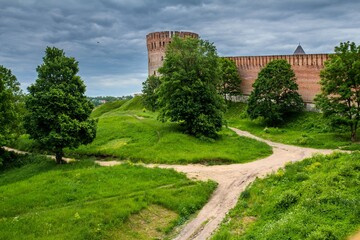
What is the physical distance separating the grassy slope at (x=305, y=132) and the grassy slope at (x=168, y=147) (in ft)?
13.0

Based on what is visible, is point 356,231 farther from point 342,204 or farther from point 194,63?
point 194,63

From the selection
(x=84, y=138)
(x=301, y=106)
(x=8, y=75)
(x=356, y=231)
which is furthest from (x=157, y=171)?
(x=301, y=106)

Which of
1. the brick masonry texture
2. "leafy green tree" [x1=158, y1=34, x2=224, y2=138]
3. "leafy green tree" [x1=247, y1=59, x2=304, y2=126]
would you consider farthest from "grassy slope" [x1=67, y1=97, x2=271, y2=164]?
the brick masonry texture

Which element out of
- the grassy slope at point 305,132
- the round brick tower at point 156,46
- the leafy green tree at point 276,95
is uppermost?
the round brick tower at point 156,46

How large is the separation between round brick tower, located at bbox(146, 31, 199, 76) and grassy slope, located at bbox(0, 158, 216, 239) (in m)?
50.4

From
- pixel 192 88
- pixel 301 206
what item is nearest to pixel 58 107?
pixel 192 88

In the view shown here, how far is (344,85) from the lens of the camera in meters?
31.8

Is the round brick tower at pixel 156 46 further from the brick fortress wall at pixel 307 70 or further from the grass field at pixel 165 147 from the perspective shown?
the grass field at pixel 165 147

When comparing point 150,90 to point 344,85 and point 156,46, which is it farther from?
point 344,85

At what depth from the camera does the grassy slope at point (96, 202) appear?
50.5 feet

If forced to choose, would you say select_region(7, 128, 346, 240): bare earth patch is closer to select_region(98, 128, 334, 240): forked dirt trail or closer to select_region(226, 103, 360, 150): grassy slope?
select_region(98, 128, 334, 240): forked dirt trail

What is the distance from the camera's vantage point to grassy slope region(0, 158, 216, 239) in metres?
15.4

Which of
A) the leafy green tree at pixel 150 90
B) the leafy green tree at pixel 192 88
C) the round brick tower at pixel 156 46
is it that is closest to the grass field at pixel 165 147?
the leafy green tree at pixel 192 88

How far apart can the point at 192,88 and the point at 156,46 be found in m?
41.4
